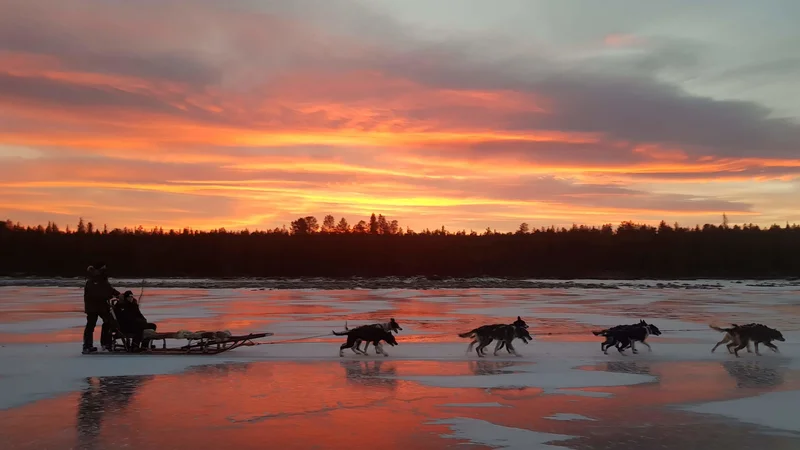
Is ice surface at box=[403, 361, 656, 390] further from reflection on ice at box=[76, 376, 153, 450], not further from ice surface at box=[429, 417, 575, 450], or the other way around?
reflection on ice at box=[76, 376, 153, 450]

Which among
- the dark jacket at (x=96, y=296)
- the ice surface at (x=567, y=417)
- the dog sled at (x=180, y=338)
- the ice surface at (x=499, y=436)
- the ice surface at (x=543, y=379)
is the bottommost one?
the ice surface at (x=499, y=436)

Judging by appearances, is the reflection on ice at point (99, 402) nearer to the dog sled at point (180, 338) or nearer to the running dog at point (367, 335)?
the dog sled at point (180, 338)

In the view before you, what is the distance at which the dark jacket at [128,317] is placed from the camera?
1276 cm

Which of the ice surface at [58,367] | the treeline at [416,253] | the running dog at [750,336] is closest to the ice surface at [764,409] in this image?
the running dog at [750,336]

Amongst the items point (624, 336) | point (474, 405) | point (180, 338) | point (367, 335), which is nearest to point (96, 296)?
point (180, 338)

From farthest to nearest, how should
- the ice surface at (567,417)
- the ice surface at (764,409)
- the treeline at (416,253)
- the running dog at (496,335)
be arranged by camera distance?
1. the treeline at (416,253)
2. the running dog at (496,335)
3. the ice surface at (567,417)
4. the ice surface at (764,409)

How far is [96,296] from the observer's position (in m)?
12.7

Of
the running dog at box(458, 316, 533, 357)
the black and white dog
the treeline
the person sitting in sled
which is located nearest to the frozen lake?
the black and white dog

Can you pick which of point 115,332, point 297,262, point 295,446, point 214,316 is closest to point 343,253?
point 297,262

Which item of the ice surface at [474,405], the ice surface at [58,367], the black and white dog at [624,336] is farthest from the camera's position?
the black and white dog at [624,336]

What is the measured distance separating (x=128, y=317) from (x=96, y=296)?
68 cm

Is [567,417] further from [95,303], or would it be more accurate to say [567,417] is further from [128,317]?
[95,303]

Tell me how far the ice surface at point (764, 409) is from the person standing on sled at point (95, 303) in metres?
9.92

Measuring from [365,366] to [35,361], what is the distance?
570 centimetres
